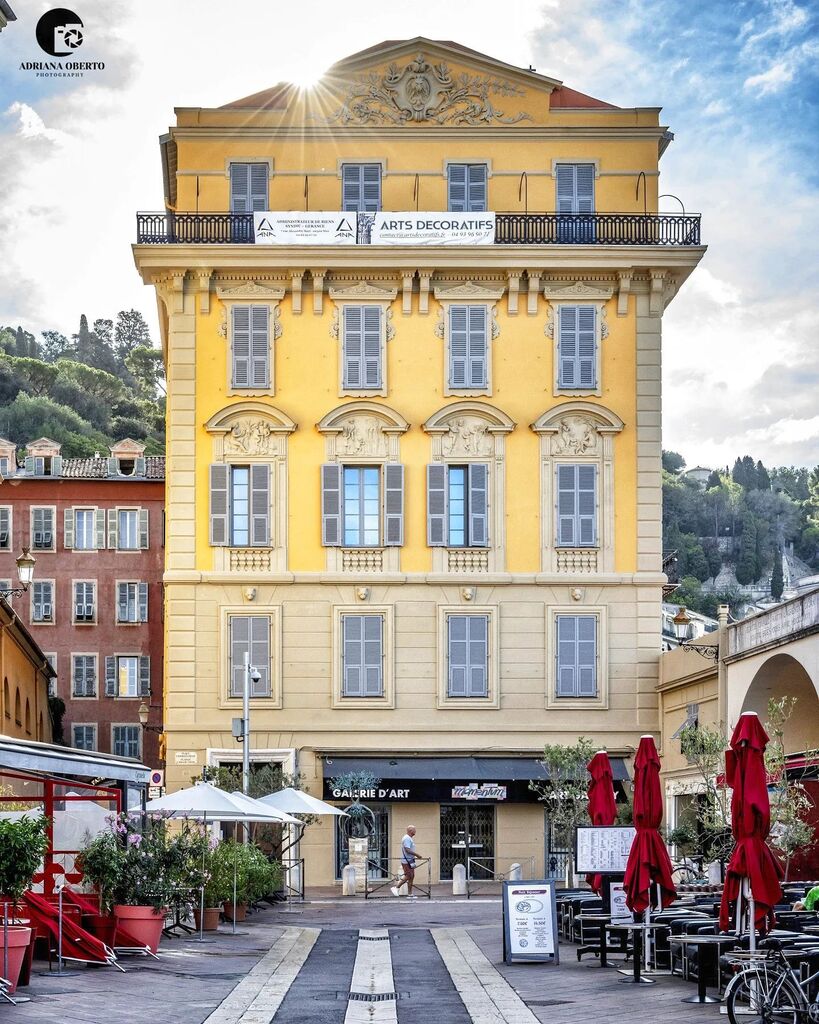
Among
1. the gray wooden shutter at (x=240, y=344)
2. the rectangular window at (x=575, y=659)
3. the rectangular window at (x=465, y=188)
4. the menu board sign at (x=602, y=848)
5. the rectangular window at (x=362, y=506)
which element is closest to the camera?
the menu board sign at (x=602, y=848)

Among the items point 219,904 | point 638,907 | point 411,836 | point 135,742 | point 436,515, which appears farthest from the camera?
point 135,742

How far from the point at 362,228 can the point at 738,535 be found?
13649 cm

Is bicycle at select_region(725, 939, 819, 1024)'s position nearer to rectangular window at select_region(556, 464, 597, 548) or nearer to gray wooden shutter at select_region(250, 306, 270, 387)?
rectangular window at select_region(556, 464, 597, 548)

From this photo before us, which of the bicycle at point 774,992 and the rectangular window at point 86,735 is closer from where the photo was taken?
the bicycle at point 774,992

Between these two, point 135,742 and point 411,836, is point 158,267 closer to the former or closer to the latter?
point 411,836

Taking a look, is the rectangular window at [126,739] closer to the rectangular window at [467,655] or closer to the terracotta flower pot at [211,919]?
the rectangular window at [467,655]

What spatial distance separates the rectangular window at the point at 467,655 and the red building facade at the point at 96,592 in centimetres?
2087

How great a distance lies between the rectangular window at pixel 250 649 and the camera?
43.9 m

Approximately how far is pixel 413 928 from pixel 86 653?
→ 3476 centimetres

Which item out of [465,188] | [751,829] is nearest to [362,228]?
[465,188]

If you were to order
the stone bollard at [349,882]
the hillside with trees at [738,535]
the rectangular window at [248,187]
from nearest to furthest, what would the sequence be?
the stone bollard at [349,882]
the rectangular window at [248,187]
the hillside with trees at [738,535]

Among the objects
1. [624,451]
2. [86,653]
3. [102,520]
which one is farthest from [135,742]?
[624,451]

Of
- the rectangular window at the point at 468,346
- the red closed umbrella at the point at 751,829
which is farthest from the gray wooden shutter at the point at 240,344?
the red closed umbrella at the point at 751,829

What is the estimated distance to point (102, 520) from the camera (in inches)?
2527
